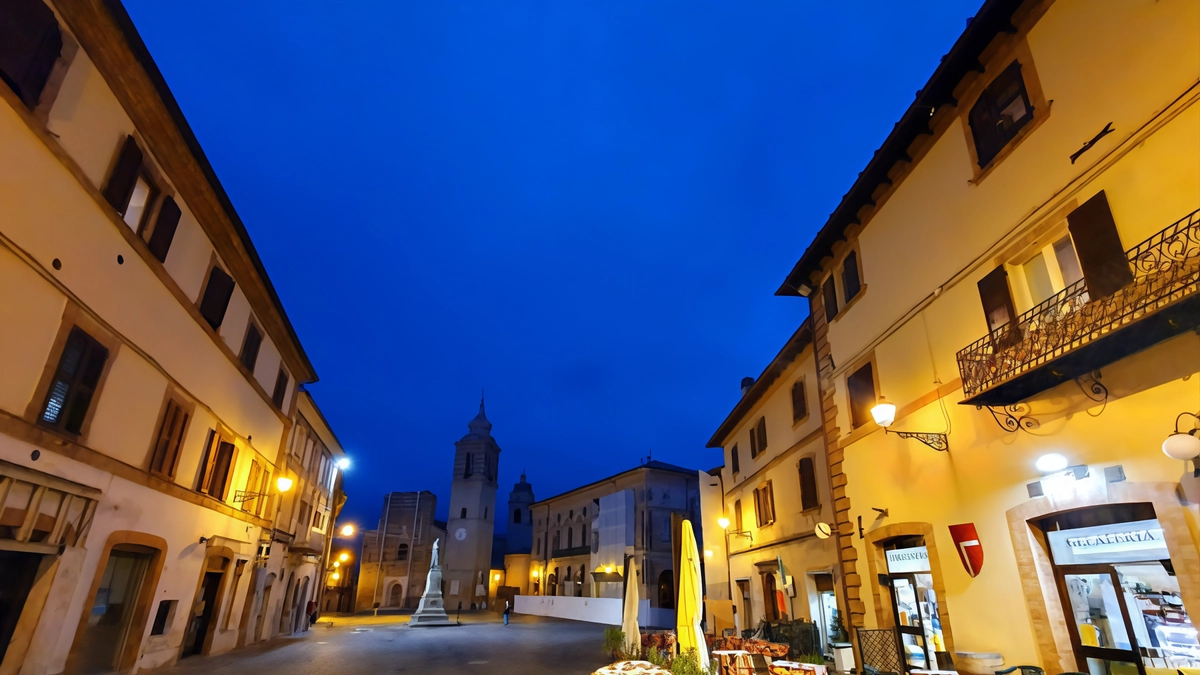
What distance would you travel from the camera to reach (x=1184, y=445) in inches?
221

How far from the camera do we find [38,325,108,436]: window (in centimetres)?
866

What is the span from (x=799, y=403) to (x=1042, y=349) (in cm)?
1095

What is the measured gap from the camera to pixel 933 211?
10.4 metres

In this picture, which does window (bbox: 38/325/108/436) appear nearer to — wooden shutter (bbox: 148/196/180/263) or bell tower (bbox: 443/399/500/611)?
wooden shutter (bbox: 148/196/180/263)

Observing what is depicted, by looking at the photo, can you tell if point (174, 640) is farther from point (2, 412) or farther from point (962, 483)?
point (962, 483)

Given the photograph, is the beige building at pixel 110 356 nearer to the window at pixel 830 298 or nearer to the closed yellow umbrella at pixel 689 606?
the closed yellow umbrella at pixel 689 606

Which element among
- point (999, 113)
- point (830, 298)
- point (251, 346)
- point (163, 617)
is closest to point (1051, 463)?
point (999, 113)

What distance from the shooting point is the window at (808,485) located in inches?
635

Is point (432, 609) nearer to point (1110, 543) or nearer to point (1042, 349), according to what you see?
point (1110, 543)

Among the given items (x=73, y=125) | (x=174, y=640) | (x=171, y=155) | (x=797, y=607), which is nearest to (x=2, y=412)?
(x=73, y=125)

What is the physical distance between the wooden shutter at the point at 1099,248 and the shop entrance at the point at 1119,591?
2.54 m

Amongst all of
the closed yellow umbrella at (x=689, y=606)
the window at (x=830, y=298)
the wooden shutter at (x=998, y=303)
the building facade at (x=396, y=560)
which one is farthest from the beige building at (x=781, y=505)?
the building facade at (x=396, y=560)

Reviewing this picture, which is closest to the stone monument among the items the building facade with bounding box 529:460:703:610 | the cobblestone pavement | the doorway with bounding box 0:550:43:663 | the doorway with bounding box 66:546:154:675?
the cobblestone pavement

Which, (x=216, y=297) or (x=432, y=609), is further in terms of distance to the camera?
(x=432, y=609)
